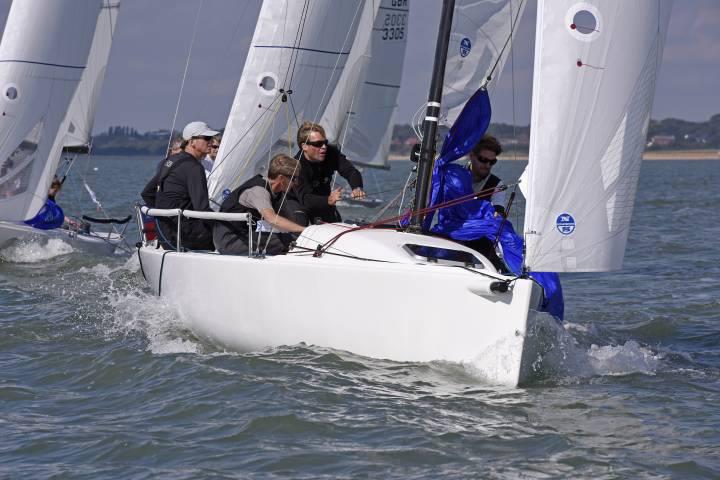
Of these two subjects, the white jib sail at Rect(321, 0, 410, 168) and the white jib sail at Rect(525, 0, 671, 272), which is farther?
the white jib sail at Rect(321, 0, 410, 168)

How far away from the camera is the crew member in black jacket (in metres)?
7.75

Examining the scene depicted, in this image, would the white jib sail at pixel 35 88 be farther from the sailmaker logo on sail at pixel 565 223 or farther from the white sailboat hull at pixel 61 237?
the sailmaker logo on sail at pixel 565 223

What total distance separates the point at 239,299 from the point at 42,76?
26.9ft

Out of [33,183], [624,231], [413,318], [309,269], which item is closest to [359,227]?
[309,269]

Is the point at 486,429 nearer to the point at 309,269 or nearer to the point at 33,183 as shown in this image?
the point at 309,269

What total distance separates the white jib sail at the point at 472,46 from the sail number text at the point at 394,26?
26.6 ft

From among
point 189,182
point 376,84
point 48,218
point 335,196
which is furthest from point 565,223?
point 376,84

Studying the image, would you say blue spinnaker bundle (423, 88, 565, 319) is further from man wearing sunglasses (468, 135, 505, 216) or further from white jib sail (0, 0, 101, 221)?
white jib sail (0, 0, 101, 221)

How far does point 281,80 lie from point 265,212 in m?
5.20

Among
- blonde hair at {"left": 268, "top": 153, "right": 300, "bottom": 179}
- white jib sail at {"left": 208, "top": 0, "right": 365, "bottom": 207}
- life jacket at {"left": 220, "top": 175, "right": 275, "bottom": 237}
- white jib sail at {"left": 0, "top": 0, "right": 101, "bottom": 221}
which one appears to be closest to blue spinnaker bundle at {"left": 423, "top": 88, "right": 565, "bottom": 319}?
blonde hair at {"left": 268, "top": 153, "right": 300, "bottom": 179}

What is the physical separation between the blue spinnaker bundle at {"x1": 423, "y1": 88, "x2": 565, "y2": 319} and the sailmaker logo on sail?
0.98 meters

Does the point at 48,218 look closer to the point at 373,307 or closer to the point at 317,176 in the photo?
the point at 317,176

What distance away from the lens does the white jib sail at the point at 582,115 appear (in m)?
5.94

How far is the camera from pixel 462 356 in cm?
611
